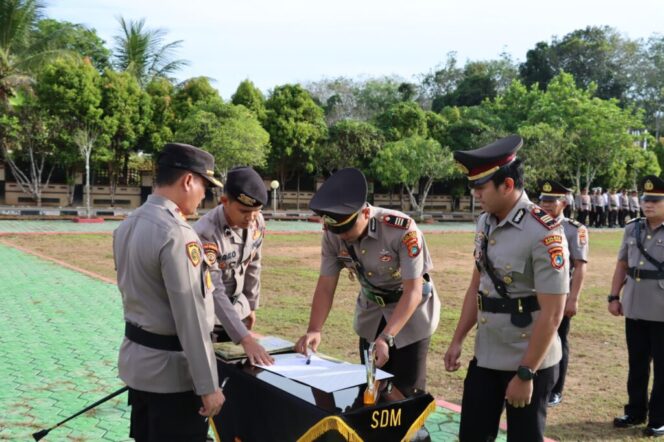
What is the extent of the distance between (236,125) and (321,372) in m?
22.7

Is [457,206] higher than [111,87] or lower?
lower

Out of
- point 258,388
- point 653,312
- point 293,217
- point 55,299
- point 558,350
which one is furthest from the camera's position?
point 293,217

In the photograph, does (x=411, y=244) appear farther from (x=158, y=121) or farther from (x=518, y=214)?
(x=158, y=121)

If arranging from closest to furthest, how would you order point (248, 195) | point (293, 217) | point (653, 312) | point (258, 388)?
point (258, 388)
point (248, 195)
point (653, 312)
point (293, 217)

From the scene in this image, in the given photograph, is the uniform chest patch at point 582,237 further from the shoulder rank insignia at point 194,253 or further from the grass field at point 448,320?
the shoulder rank insignia at point 194,253

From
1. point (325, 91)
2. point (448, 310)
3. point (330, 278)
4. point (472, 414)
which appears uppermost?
point (325, 91)

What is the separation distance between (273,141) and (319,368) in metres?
27.2

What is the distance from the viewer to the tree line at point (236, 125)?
2414 centimetres

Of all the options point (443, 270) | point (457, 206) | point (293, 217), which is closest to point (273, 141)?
point (293, 217)

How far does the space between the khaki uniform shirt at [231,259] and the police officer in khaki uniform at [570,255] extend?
2509mm

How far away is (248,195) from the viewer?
3.41 metres

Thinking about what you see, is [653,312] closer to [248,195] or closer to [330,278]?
[330,278]

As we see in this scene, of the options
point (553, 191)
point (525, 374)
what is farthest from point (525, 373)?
point (553, 191)

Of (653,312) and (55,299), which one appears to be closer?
(653,312)
